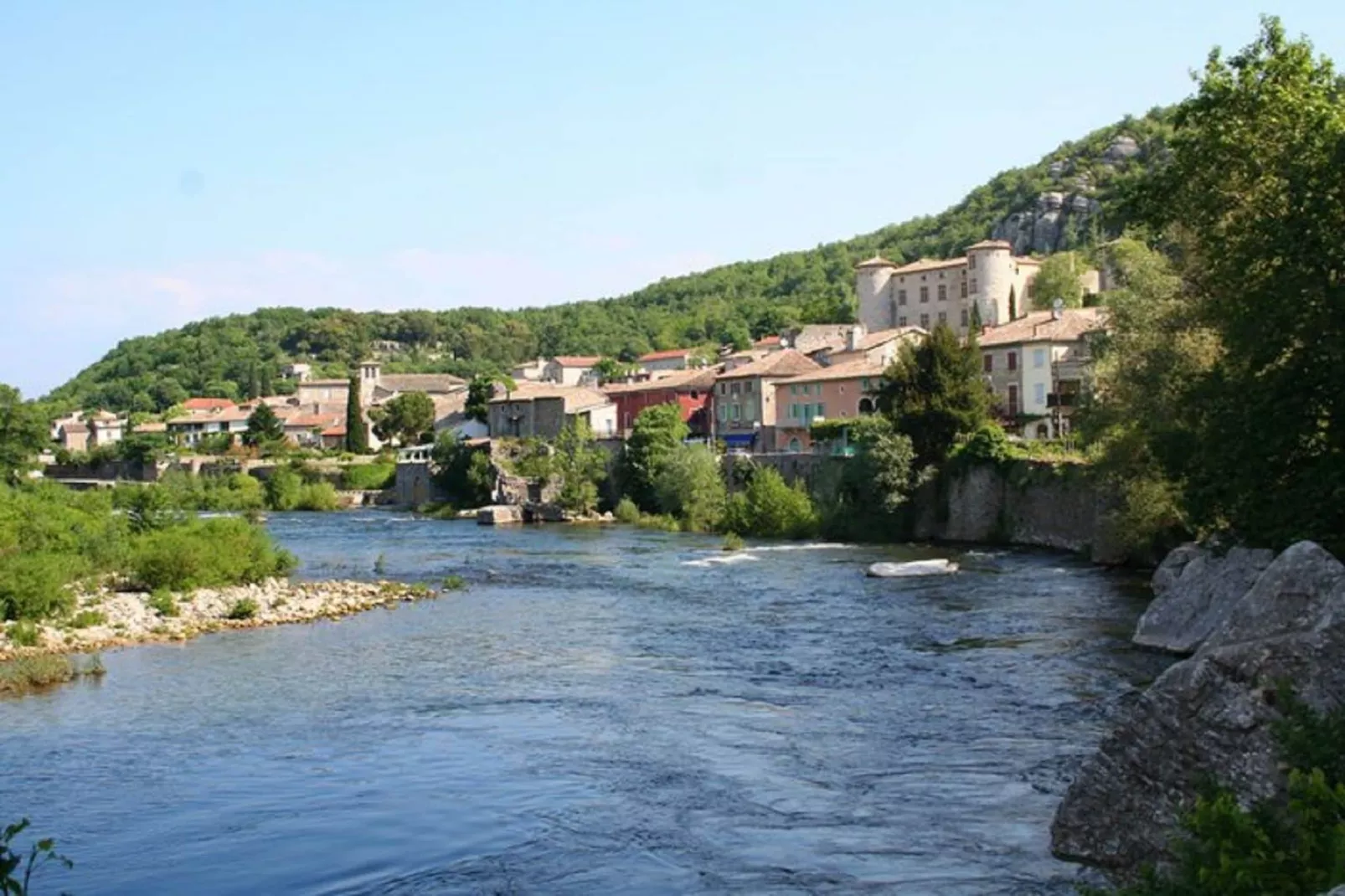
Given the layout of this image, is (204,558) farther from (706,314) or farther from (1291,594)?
(706,314)

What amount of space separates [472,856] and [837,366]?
199 ft

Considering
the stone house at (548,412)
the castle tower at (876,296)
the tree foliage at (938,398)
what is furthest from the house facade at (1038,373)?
the castle tower at (876,296)

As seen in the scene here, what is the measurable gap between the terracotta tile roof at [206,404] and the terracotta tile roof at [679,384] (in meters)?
66.0

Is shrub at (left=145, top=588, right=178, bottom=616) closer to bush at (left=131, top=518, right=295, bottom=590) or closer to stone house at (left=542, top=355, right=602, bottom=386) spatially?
bush at (left=131, top=518, right=295, bottom=590)

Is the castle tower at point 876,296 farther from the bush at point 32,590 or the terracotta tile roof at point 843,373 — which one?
the bush at point 32,590

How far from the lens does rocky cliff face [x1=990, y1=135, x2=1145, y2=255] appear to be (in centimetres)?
12700

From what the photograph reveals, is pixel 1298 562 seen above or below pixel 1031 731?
above

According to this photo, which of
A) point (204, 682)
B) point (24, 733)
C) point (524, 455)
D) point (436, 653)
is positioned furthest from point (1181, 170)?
point (524, 455)

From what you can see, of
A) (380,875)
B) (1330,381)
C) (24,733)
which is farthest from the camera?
(1330,381)

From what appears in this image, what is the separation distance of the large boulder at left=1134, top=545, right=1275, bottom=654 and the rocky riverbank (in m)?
17.9

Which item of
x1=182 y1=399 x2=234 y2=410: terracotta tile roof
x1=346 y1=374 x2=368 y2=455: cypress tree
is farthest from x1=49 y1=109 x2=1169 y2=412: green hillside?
x1=346 y1=374 x2=368 y2=455: cypress tree

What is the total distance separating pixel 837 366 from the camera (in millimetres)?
72500

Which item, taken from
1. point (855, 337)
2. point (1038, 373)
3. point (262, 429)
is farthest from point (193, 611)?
point (262, 429)

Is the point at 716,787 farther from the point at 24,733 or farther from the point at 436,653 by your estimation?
the point at 436,653
